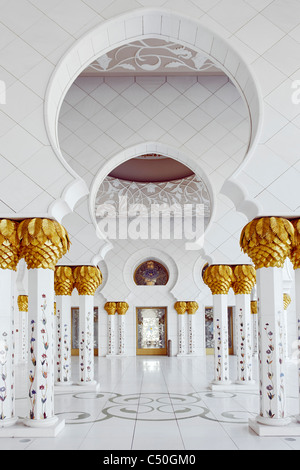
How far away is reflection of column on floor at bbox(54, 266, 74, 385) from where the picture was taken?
7857 mm

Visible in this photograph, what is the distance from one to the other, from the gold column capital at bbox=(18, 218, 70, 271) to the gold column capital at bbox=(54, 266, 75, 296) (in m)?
3.25

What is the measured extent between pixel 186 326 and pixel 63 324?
9518 millimetres

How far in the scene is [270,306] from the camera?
445 cm

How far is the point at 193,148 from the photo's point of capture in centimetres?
749

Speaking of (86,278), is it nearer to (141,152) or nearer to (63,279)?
(63,279)

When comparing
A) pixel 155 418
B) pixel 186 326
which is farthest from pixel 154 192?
pixel 155 418

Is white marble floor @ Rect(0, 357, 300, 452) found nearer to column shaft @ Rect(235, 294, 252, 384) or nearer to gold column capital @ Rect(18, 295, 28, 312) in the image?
column shaft @ Rect(235, 294, 252, 384)

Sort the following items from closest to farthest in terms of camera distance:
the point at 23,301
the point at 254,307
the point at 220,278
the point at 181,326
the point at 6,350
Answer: the point at 6,350 < the point at 220,278 < the point at 23,301 < the point at 254,307 < the point at 181,326

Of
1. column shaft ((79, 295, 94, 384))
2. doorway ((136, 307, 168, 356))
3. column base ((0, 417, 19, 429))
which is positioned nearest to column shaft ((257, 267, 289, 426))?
column base ((0, 417, 19, 429))

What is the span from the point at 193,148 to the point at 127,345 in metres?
11.2

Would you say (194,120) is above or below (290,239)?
above

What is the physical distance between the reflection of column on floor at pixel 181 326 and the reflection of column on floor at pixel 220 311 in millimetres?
8810
